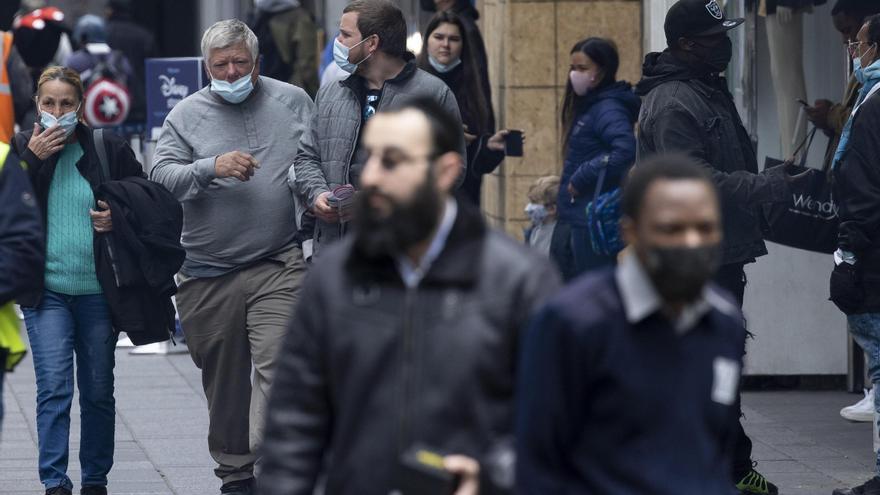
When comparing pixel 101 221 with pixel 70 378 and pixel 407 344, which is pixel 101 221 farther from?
pixel 407 344

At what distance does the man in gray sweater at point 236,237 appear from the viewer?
24.5ft

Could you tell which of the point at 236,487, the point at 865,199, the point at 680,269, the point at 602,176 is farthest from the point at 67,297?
the point at 680,269

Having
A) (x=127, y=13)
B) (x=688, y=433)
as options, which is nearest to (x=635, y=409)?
(x=688, y=433)

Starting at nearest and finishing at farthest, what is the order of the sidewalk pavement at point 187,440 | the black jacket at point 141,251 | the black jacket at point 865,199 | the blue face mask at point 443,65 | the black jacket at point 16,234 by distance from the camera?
the black jacket at point 16,234, the black jacket at point 865,199, the black jacket at point 141,251, the sidewalk pavement at point 187,440, the blue face mask at point 443,65

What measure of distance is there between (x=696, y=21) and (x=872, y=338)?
1.45 metres

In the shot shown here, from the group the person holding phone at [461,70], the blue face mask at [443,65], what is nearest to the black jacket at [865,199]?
the person holding phone at [461,70]

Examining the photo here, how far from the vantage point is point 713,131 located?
724cm

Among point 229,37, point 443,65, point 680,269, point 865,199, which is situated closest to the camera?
point 680,269

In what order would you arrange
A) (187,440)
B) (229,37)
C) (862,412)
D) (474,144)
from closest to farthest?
(229,37)
(187,440)
(862,412)
(474,144)

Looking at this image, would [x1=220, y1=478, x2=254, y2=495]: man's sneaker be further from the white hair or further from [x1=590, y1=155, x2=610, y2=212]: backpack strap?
[x1=590, y1=155, x2=610, y2=212]: backpack strap

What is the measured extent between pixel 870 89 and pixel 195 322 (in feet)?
9.58

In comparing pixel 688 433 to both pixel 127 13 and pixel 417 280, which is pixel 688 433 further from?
pixel 127 13

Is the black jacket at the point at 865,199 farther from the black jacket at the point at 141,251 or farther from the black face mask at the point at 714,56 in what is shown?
the black jacket at the point at 141,251

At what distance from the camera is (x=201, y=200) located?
7551mm
